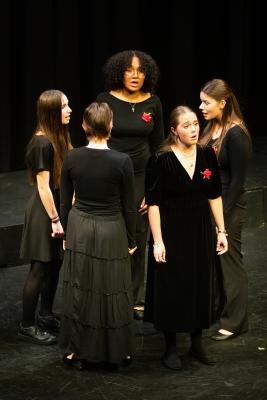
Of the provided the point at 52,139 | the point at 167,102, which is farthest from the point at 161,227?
the point at 167,102

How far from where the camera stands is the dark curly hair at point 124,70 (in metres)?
5.31

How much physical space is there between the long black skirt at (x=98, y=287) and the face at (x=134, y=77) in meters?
1.04

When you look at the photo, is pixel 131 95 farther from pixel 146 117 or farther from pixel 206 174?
pixel 206 174

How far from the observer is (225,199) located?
16.3 feet

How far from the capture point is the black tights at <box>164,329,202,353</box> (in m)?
4.72

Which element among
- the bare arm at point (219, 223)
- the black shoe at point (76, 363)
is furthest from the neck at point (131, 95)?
the black shoe at point (76, 363)

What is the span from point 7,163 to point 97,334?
10.7 ft

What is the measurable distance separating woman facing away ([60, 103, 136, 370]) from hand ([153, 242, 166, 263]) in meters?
0.13

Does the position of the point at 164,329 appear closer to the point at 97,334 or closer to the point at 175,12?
the point at 97,334

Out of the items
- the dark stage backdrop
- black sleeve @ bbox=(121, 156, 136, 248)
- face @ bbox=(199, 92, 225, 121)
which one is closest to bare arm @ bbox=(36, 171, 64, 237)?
black sleeve @ bbox=(121, 156, 136, 248)

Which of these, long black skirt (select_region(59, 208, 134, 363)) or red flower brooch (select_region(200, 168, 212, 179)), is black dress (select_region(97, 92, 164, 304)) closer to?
red flower brooch (select_region(200, 168, 212, 179))

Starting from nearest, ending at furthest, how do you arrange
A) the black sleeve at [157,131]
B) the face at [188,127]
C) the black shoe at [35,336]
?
the face at [188,127], the black shoe at [35,336], the black sleeve at [157,131]

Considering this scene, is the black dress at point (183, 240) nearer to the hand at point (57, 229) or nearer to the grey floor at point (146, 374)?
the grey floor at point (146, 374)

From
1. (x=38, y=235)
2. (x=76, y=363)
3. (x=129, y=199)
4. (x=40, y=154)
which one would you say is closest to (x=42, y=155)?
(x=40, y=154)
